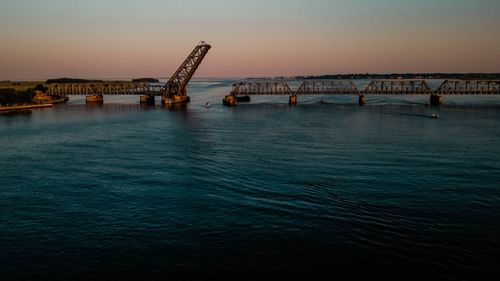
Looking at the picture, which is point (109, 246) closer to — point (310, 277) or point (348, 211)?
point (310, 277)

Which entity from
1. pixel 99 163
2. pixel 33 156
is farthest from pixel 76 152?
pixel 99 163

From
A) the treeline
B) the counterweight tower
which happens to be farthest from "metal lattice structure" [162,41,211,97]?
the treeline

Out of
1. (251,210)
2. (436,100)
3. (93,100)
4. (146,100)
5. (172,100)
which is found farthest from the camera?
(93,100)

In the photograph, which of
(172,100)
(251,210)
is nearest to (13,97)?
(172,100)

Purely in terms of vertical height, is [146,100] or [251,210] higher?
[146,100]

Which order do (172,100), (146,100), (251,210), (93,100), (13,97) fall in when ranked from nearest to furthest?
(251,210)
(13,97)
(172,100)
(146,100)
(93,100)

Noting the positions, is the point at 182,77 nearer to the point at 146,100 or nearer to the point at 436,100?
the point at 146,100

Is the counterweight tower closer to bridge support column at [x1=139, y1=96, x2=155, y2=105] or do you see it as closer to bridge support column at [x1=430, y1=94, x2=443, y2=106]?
bridge support column at [x1=139, y1=96, x2=155, y2=105]
